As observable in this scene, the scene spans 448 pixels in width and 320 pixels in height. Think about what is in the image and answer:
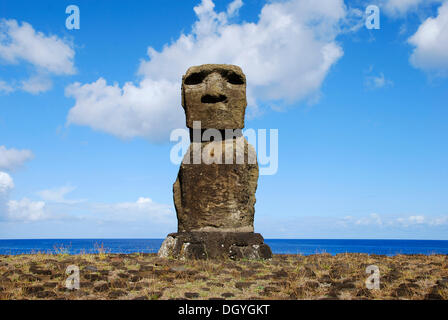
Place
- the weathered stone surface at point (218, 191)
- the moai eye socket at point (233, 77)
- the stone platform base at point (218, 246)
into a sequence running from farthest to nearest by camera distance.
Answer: the moai eye socket at point (233, 77), the weathered stone surface at point (218, 191), the stone platform base at point (218, 246)

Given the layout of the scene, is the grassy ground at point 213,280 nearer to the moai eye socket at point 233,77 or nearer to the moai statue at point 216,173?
the moai statue at point 216,173

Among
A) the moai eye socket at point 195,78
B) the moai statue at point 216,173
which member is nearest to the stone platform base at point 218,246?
the moai statue at point 216,173

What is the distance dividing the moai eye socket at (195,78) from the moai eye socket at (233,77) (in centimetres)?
59

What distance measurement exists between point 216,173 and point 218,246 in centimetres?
184

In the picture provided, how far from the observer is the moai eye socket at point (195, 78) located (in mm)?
10844

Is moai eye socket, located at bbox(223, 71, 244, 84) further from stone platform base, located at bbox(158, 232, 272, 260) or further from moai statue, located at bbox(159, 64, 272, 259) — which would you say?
stone platform base, located at bbox(158, 232, 272, 260)

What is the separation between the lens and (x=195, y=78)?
10961mm

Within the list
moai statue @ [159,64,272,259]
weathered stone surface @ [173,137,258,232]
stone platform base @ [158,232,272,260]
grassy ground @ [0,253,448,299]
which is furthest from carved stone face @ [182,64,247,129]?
grassy ground @ [0,253,448,299]

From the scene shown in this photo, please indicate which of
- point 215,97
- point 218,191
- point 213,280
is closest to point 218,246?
point 218,191

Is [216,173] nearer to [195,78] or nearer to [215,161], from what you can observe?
[215,161]

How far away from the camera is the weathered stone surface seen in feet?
33.6

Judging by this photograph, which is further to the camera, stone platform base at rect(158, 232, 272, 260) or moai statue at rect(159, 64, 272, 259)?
moai statue at rect(159, 64, 272, 259)
